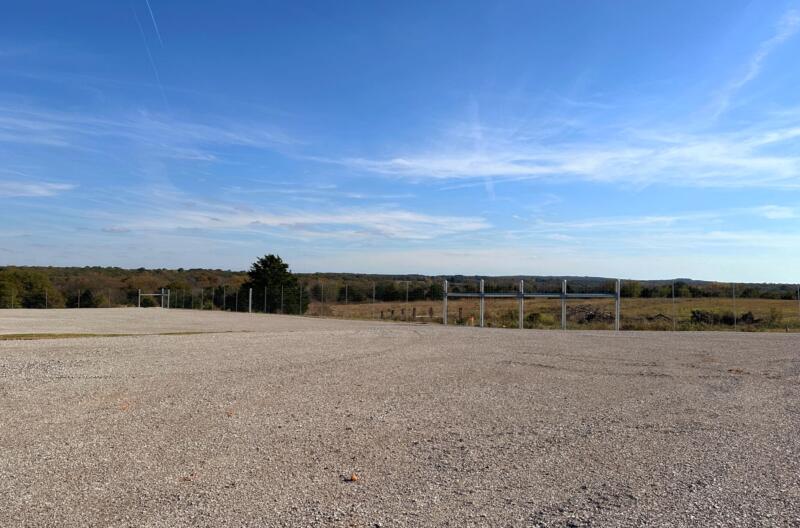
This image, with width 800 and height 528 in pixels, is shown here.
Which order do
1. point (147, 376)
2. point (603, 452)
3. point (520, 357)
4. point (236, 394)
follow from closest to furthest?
1. point (603, 452)
2. point (236, 394)
3. point (147, 376)
4. point (520, 357)

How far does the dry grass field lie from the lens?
3105 centimetres

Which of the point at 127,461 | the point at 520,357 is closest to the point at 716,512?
the point at 127,461

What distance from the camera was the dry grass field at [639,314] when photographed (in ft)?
102

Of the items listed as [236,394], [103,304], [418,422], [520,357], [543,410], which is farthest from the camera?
[103,304]

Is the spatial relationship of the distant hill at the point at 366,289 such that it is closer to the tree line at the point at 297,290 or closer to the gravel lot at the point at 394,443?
the tree line at the point at 297,290

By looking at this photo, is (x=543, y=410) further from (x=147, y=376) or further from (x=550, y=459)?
(x=147, y=376)

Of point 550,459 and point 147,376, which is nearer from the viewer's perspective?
point 550,459

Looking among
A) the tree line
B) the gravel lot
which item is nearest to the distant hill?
the tree line

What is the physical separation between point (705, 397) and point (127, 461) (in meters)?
8.52

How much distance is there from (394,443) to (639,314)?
1277 inches

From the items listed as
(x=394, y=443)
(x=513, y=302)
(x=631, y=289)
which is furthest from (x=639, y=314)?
(x=394, y=443)

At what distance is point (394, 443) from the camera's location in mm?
7621

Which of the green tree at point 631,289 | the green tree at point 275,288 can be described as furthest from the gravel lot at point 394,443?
the green tree at point 275,288

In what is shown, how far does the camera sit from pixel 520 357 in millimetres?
16719
